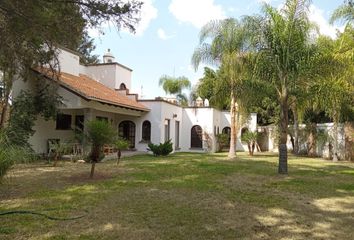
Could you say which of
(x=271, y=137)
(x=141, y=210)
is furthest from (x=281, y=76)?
(x=271, y=137)

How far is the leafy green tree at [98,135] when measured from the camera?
11688 mm

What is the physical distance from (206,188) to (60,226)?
16.2 feet

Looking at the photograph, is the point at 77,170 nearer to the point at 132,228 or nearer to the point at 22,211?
the point at 22,211

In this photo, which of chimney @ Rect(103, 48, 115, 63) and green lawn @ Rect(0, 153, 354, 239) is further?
chimney @ Rect(103, 48, 115, 63)

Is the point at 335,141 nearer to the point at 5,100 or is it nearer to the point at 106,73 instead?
the point at 106,73

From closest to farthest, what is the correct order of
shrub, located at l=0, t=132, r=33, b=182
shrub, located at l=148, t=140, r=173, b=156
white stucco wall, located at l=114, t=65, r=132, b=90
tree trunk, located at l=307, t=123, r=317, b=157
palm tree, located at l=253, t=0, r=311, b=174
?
shrub, located at l=0, t=132, r=33, b=182 < palm tree, located at l=253, t=0, r=311, b=174 < shrub, located at l=148, t=140, r=173, b=156 < tree trunk, located at l=307, t=123, r=317, b=157 < white stucco wall, located at l=114, t=65, r=132, b=90

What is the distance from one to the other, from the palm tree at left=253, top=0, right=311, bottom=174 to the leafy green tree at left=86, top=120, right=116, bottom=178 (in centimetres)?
623

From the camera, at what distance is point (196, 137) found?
29797 mm

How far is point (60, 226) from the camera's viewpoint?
6.28m

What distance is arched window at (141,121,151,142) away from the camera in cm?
2580

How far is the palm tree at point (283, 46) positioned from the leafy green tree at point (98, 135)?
20.4 feet

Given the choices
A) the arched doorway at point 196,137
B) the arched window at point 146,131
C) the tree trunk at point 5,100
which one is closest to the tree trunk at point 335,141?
the arched doorway at point 196,137

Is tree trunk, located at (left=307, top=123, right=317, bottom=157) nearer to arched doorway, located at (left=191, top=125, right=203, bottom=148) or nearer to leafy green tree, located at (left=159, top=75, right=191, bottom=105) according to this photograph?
arched doorway, located at (left=191, top=125, right=203, bottom=148)

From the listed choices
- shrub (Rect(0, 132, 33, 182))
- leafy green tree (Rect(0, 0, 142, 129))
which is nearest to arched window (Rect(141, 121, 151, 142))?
leafy green tree (Rect(0, 0, 142, 129))
